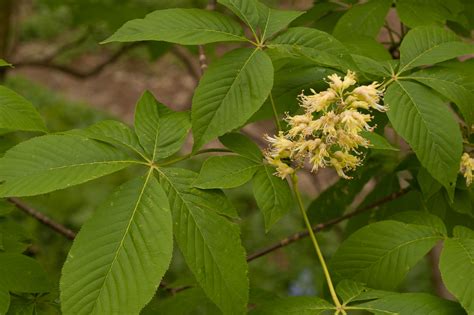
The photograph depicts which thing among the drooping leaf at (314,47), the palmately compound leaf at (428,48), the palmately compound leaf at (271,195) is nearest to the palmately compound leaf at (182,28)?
the drooping leaf at (314,47)

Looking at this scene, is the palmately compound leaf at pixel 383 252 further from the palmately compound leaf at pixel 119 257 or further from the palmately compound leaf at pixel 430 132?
the palmately compound leaf at pixel 119 257

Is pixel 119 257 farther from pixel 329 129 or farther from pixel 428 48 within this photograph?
pixel 428 48

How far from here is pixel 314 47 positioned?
1.67 meters

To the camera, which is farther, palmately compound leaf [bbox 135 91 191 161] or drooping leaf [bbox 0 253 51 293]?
palmately compound leaf [bbox 135 91 191 161]

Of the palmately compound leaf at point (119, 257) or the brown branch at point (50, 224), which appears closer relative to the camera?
the palmately compound leaf at point (119, 257)

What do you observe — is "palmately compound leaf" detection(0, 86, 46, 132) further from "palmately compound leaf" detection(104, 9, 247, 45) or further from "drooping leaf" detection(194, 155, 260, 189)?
"drooping leaf" detection(194, 155, 260, 189)

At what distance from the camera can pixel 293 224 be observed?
22.8 ft

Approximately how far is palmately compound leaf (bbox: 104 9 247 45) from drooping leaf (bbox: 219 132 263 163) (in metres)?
0.27

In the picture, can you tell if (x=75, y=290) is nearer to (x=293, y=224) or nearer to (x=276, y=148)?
(x=276, y=148)

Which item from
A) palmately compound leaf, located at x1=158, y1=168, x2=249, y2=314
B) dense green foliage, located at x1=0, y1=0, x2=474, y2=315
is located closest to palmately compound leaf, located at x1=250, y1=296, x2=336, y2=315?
dense green foliage, located at x1=0, y1=0, x2=474, y2=315

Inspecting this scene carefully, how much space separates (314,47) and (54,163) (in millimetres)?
760

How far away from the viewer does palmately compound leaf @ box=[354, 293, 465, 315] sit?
4.79 ft

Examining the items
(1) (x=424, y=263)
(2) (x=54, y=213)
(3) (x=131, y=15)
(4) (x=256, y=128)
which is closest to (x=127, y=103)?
(4) (x=256, y=128)

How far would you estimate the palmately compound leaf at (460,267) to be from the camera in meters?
1.41
